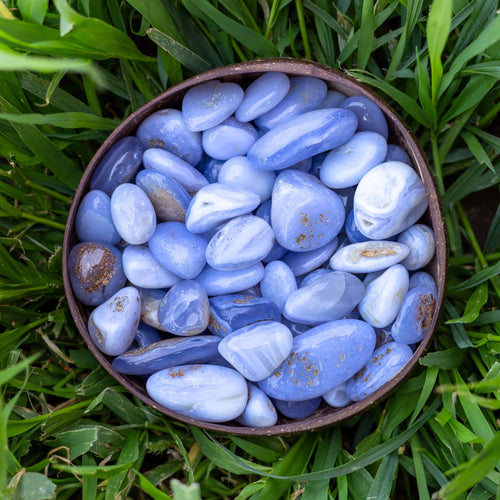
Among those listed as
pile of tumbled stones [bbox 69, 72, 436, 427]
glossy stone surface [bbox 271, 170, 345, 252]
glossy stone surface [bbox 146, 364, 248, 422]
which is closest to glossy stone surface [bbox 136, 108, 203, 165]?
pile of tumbled stones [bbox 69, 72, 436, 427]

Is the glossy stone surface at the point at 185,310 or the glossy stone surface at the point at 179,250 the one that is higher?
the glossy stone surface at the point at 179,250

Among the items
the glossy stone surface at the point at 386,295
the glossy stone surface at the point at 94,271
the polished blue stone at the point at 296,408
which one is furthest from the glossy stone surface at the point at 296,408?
the glossy stone surface at the point at 94,271

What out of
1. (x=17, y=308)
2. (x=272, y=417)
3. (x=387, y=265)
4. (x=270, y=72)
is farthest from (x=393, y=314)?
(x=17, y=308)

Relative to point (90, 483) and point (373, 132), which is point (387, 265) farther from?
point (90, 483)

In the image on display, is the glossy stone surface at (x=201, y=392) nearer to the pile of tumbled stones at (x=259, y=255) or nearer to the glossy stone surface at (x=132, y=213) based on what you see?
the pile of tumbled stones at (x=259, y=255)

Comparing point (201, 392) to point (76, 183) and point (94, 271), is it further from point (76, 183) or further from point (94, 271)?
point (76, 183)

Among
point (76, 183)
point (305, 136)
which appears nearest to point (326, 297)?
point (305, 136)
